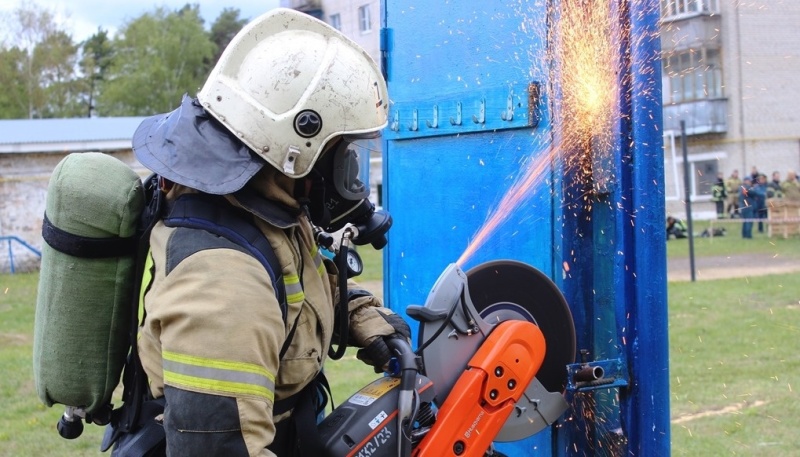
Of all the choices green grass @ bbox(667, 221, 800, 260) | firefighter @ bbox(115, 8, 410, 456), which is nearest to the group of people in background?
green grass @ bbox(667, 221, 800, 260)

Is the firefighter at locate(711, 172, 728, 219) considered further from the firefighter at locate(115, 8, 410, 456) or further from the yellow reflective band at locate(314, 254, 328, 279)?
the firefighter at locate(115, 8, 410, 456)

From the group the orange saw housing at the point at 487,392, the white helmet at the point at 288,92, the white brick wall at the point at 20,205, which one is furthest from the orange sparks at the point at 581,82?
the white brick wall at the point at 20,205

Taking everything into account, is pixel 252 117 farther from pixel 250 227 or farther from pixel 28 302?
pixel 28 302

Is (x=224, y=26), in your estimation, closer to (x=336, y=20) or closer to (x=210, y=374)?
(x=336, y=20)

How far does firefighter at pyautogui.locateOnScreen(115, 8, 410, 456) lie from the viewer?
1922 millimetres

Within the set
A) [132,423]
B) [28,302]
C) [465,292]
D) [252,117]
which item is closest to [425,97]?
[465,292]

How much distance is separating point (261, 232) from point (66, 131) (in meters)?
23.5

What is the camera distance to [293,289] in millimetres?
2215

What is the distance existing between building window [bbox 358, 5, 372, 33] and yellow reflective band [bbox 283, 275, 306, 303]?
2451 millimetres

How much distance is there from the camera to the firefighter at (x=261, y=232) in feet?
6.31

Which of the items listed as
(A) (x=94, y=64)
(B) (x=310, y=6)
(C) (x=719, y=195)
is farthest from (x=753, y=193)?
(A) (x=94, y=64)

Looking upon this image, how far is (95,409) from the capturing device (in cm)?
231

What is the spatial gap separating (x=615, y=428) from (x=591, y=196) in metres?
0.74

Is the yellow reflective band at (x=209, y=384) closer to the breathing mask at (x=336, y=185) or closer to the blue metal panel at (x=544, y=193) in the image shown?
the breathing mask at (x=336, y=185)
